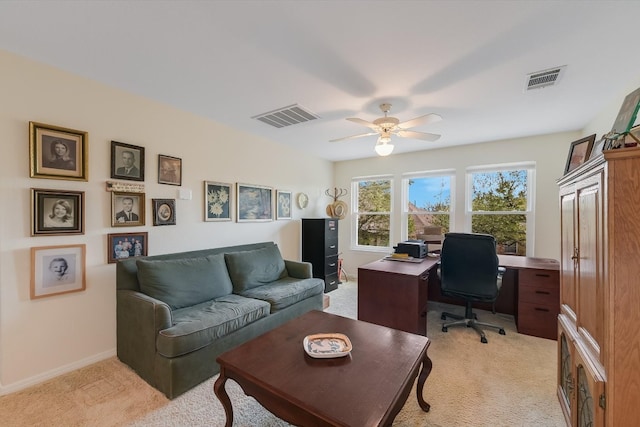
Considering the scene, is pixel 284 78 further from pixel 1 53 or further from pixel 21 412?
pixel 21 412

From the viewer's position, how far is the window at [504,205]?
4.06 m

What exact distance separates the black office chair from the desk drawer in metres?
0.27

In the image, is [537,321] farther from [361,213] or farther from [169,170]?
[169,170]

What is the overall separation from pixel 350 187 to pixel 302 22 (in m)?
4.16

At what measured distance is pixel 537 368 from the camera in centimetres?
227

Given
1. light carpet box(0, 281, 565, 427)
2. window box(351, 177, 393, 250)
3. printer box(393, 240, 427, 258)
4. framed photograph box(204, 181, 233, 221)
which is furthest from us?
window box(351, 177, 393, 250)

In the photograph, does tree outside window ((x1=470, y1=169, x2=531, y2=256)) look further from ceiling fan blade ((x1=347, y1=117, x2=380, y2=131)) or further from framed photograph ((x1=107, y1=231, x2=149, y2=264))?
framed photograph ((x1=107, y1=231, x2=149, y2=264))

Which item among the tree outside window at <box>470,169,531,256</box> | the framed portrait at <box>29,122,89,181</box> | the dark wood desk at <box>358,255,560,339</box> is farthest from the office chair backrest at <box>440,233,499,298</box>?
the framed portrait at <box>29,122,89,181</box>

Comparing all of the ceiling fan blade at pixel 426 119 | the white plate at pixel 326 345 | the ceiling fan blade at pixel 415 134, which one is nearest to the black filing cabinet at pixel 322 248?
the ceiling fan blade at pixel 415 134

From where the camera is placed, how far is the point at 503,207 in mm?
4203

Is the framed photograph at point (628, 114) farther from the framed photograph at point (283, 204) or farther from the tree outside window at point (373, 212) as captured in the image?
the tree outside window at point (373, 212)

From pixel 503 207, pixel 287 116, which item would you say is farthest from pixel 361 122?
pixel 503 207

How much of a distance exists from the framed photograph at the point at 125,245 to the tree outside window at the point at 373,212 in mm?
3933

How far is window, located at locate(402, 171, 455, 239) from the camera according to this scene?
15.3 feet
